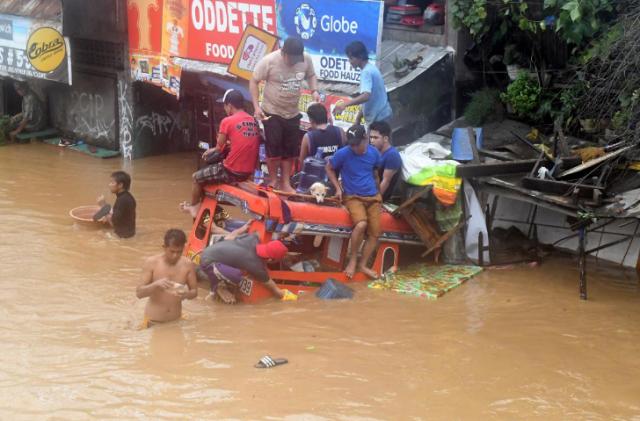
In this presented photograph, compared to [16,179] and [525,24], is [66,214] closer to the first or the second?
[16,179]

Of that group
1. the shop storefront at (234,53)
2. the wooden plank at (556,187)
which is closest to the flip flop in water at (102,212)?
the shop storefront at (234,53)

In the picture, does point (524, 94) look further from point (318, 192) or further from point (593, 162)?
point (318, 192)

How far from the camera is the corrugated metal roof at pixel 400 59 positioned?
39.5 feet

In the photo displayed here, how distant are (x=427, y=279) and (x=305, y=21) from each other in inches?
183

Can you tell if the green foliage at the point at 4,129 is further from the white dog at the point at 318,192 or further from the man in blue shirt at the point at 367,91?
the white dog at the point at 318,192

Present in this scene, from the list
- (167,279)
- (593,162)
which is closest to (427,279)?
(593,162)

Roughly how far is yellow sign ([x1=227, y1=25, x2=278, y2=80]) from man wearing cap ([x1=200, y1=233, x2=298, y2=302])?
5.13 metres

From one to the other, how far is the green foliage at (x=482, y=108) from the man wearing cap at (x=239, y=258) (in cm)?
409

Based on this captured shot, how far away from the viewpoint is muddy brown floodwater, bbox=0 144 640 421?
6984mm

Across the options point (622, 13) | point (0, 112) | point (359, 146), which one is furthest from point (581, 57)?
point (0, 112)

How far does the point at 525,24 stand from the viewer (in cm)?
1091

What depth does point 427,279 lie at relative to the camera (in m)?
9.91

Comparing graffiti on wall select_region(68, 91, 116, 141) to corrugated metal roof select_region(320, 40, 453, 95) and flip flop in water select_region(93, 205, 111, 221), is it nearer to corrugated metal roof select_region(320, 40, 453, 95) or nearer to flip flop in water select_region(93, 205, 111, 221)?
flip flop in water select_region(93, 205, 111, 221)

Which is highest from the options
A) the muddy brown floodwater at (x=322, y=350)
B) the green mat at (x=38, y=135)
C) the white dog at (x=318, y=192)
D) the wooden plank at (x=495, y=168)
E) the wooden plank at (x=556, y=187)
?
the wooden plank at (x=495, y=168)
